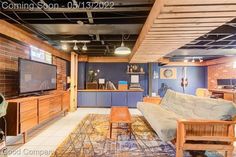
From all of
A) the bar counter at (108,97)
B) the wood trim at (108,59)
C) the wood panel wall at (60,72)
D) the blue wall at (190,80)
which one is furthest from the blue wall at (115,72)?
the blue wall at (190,80)

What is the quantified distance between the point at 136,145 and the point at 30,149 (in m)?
1.74

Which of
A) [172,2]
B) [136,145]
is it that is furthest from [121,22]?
[136,145]

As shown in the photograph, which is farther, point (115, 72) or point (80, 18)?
point (115, 72)

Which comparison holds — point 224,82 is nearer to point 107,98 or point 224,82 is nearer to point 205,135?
point 107,98

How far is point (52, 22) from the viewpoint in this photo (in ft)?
12.7

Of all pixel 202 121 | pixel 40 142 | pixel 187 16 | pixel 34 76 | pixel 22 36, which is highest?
pixel 22 36

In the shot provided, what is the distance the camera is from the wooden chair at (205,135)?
2832mm

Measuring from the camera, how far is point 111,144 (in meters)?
3.68

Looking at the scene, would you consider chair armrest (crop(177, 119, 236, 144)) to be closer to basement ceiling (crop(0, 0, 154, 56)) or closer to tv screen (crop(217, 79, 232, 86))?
basement ceiling (crop(0, 0, 154, 56))

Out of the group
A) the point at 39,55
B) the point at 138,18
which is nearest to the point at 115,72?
the point at 39,55

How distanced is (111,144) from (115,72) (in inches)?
242

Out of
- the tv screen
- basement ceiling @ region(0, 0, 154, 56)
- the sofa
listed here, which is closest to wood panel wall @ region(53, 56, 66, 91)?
basement ceiling @ region(0, 0, 154, 56)

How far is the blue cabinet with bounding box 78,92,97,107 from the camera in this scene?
339 inches

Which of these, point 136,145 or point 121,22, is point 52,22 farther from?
point 136,145
